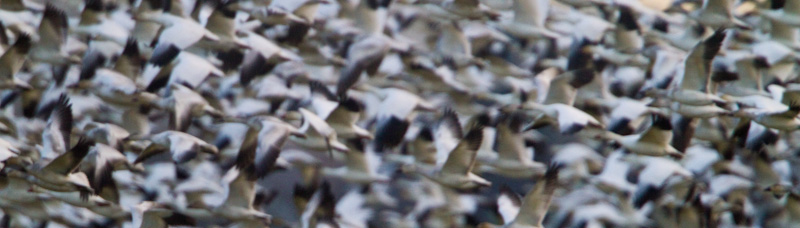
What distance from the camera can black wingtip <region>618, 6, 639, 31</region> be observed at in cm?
1258

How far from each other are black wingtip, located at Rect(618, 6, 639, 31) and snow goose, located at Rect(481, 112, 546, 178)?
5.10ft

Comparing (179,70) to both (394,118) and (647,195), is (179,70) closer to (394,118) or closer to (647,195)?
(394,118)

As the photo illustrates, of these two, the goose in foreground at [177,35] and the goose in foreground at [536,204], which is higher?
the goose in foreground at [177,35]

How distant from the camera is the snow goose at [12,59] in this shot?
1107 cm

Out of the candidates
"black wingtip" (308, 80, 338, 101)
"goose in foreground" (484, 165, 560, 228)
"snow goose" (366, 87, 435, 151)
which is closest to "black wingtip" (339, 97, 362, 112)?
"black wingtip" (308, 80, 338, 101)

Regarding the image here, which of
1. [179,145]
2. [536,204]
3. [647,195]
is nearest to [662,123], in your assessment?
[647,195]

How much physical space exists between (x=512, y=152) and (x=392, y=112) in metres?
1.47

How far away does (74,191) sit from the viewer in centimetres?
1039

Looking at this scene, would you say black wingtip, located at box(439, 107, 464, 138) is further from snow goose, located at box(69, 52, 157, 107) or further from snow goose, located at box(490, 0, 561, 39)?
snow goose, located at box(69, 52, 157, 107)

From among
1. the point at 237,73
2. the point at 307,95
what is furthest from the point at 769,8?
the point at 237,73

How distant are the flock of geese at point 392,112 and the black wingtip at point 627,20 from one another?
4 cm

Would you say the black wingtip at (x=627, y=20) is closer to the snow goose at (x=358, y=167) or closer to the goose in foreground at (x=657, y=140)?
the goose in foreground at (x=657, y=140)

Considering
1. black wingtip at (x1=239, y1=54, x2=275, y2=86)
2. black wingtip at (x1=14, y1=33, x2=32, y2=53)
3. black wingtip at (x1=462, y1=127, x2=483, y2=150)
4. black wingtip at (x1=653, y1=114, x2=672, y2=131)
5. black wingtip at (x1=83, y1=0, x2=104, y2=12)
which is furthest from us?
black wingtip at (x1=83, y1=0, x2=104, y2=12)

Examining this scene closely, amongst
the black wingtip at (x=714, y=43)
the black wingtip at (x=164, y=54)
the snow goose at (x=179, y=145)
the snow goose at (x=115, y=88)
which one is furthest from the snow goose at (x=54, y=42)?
the black wingtip at (x=714, y=43)
